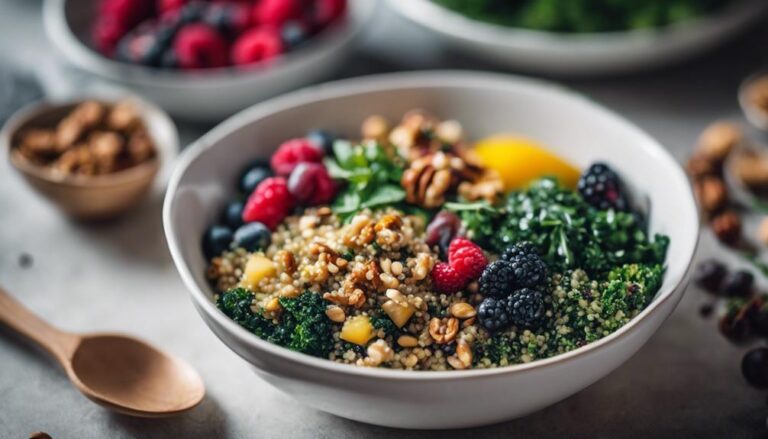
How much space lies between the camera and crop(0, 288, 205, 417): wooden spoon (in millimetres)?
1361

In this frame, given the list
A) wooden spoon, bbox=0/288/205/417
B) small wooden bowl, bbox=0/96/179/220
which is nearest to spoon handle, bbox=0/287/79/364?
wooden spoon, bbox=0/288/205/417

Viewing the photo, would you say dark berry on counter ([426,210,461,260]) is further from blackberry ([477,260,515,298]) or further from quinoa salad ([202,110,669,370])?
blackberry ([477,260,515,298])

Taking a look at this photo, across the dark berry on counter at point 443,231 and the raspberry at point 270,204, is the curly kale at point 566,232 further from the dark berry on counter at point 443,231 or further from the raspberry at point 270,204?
the raspberry at point 270,204

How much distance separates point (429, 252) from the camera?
139cm

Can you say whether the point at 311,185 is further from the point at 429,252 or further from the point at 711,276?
the point at 711,276

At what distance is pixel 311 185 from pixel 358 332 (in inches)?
14.8

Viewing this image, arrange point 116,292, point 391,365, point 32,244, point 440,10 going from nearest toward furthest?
point 391,365, point 116,292, point 32,244, point 440,10

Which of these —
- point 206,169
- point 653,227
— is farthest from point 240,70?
point 653,227

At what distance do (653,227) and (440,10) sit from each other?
1.01m

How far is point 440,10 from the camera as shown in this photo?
2.22m

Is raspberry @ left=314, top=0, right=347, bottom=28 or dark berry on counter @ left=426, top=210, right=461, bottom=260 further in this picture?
raspberry @ left=314, top=0, right=347, bottom=28

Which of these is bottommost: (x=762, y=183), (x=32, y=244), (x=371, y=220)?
(x=32, y=244)

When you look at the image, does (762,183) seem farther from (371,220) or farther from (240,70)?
(240,70)

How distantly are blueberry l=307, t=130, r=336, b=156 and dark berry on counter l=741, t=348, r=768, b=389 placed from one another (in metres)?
0.92
